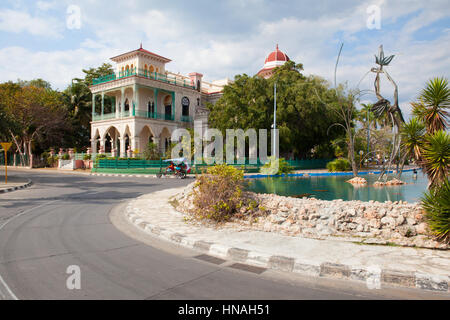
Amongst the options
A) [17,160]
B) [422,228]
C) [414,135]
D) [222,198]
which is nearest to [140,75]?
[17,160]

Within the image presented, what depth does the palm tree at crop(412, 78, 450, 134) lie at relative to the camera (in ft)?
20.3

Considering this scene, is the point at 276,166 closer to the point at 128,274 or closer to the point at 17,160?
the point at 128,274

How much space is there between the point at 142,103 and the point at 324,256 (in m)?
32.4

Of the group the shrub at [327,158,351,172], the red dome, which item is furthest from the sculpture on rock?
the red dome

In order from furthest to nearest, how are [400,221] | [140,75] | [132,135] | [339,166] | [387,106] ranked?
[140,75]
[132,135]
[339,166]
[387,106]
[400,221]

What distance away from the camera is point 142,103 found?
33.9 m

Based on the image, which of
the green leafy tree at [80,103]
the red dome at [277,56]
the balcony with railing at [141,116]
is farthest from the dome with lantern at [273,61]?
the green leafy tree at [80,103]

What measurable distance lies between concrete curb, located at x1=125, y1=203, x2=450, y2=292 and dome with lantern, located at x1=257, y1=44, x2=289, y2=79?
1513 inches

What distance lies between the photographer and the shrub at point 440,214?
4684 millimetres

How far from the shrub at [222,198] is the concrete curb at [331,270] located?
5.17 ft

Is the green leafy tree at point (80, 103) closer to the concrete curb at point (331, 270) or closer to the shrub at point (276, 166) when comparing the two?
the shrub at point (276, 166)

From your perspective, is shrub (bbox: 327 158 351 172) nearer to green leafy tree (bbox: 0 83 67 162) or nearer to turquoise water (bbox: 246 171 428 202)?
turquoise water (bbox: 246 171 428 202)

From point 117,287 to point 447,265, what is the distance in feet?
14.1

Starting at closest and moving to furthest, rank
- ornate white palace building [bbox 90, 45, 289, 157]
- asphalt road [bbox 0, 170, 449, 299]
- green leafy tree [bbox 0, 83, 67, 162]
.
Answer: asphalt road [bbox 0, 170, 449, 299], ornate white palace building [bbox 90, 45, 289, 157], green leafy tree [bbox 0, 83, 67, 162]
